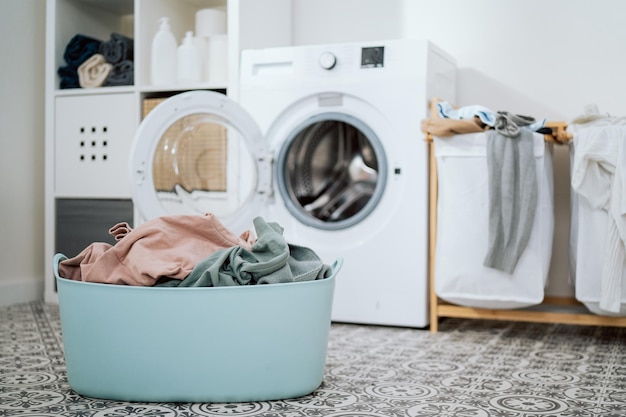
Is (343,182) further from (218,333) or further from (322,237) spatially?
(218,333)

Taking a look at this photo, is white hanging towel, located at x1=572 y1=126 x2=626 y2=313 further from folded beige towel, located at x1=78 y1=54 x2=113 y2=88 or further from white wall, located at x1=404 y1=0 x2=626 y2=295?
folded beige towel, located at x1=78 y1=54 x2=113 y2=88

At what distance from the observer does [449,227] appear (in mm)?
2543

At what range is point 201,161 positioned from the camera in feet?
8.83

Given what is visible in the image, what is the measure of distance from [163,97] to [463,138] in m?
1.30

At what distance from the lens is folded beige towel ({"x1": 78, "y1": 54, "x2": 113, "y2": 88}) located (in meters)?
3.17

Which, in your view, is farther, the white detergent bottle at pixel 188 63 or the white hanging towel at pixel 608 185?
the white detergent bottle at pixel 188 63

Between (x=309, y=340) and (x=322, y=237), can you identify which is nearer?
(x=309, y=340)

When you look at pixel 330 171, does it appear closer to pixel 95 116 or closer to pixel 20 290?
pixel 95 116

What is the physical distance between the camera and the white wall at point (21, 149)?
10.4 feet

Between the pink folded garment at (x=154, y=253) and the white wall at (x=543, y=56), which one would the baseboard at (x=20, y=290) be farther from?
the white wall at (x=543, y=56)

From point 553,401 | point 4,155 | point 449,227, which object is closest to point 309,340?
point 553,401

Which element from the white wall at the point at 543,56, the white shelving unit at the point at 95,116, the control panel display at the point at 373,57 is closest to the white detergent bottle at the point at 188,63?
the white shelving unit at the point at 95,116

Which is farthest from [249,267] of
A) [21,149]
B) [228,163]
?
[21,149]

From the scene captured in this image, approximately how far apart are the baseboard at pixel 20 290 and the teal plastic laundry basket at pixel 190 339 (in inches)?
64.6
